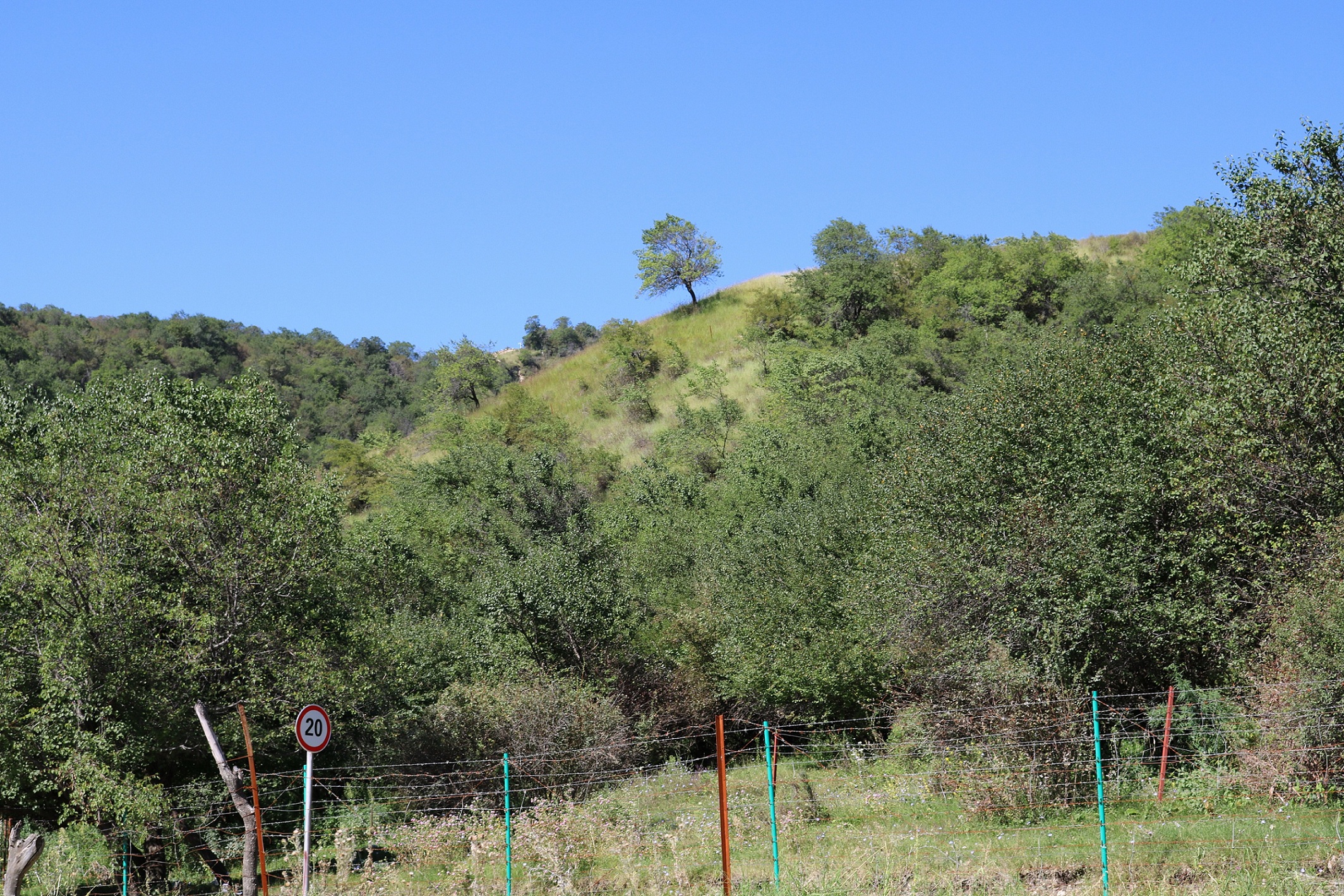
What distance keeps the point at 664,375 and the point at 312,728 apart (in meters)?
53.2

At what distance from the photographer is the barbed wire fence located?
1295 cm

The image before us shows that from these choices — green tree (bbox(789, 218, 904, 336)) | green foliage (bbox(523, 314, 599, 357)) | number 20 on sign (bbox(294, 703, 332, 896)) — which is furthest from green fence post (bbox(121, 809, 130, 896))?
green foliage (bbox(523, 314, 599, 357))

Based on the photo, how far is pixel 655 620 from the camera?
1216 inches

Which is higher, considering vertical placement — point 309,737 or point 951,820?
point 309,737

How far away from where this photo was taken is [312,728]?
453 inches

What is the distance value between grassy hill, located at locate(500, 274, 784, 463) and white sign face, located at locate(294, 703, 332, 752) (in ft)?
131

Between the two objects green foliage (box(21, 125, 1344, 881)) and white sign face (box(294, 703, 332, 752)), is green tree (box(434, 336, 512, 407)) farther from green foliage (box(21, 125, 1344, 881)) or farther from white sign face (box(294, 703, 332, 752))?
white sign face (box(294, 703, 332, 752))

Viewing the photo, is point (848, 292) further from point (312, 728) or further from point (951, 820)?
point (312, 728)

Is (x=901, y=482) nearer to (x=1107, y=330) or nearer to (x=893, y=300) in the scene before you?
(x=1107, y=330)

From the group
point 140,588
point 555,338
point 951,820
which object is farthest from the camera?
point 555,338

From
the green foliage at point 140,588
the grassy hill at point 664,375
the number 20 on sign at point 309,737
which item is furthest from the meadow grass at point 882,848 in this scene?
the grassy hill at point 664,375

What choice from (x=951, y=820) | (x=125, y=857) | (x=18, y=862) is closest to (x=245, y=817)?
Answer: (x=125, y=857)

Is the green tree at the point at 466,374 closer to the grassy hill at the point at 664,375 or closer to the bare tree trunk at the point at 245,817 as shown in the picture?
the grassy hill at the point at 664,375

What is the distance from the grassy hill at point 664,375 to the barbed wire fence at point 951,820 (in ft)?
110
